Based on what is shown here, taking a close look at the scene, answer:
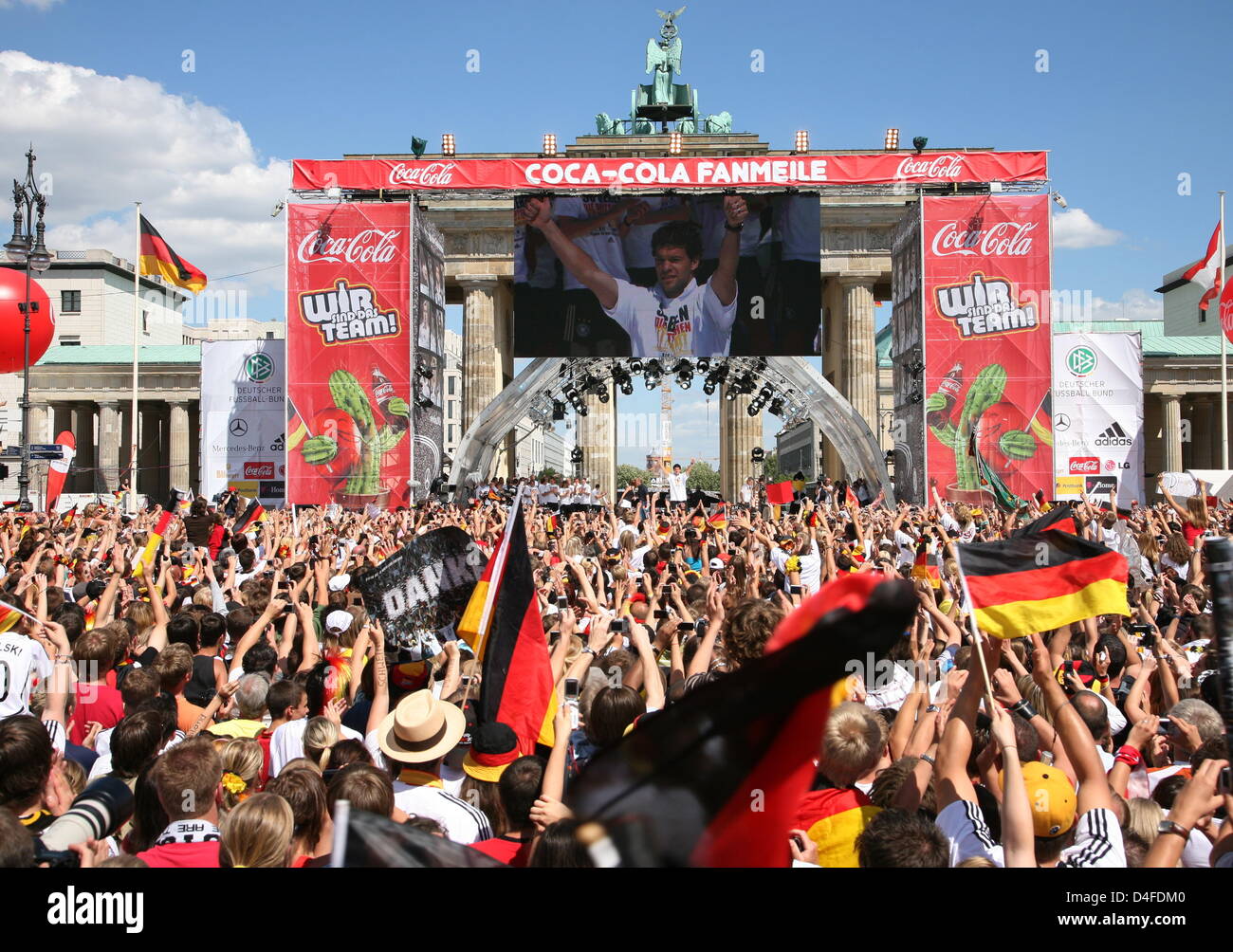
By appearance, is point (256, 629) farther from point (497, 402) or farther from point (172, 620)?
point (497, 402)

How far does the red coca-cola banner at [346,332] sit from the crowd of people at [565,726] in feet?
76.2

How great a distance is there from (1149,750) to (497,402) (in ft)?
96.2

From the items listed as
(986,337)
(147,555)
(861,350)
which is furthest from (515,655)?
(861,350)

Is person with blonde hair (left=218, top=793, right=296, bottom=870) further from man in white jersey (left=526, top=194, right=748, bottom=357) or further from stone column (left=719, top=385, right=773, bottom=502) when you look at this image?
stone column (left=719, top=385, right=773, bottom=502)

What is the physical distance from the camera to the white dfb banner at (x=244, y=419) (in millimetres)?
42656

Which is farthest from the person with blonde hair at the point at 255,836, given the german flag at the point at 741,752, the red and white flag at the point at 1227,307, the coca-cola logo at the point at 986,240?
the coca-cola logo at the point at 986,240

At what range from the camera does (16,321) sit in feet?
70.9

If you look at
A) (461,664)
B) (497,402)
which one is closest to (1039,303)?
(497,402)

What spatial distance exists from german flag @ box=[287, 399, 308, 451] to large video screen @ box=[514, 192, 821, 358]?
289 inches

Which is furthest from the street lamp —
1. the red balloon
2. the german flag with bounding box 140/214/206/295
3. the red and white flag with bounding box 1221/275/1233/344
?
the red and white flag with bounding box 1221/275/1233/344

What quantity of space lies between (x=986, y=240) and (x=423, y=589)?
30.2 metres

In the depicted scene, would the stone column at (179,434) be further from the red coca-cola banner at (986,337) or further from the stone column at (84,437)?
the red coca-cola banner at (986,337)

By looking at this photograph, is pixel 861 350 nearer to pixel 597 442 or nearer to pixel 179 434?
pixel 597 442
